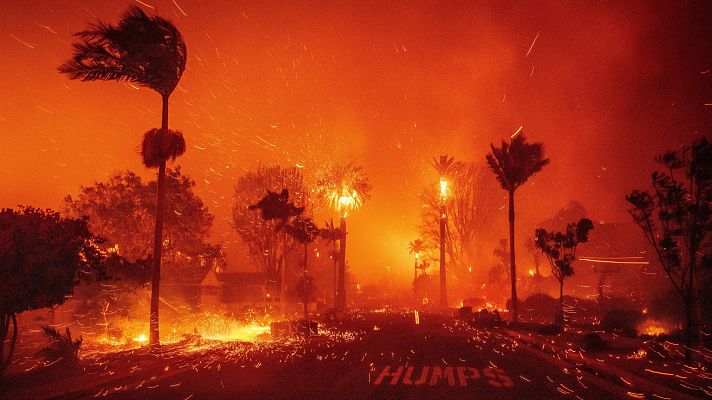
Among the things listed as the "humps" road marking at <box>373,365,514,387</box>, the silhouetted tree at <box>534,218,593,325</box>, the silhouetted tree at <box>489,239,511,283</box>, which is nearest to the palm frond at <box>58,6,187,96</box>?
the "humps" road marking at <box>373,365,514,387</box>

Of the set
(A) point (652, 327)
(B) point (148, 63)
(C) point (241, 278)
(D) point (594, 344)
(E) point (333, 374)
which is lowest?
(A) point (652, 327)

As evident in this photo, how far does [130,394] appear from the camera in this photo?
39.3 feet

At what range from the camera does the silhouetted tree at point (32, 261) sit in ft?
44.2

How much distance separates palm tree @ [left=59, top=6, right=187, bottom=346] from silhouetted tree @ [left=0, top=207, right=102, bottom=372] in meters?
6.03

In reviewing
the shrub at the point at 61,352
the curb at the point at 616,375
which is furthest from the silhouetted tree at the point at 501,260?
the shrub at the point at 61,352

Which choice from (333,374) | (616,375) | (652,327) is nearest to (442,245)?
(652,327)

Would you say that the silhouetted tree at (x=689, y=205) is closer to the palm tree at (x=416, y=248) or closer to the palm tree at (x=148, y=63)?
the palm tree at (x=148, y=63)

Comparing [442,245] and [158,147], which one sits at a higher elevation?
[158,147]

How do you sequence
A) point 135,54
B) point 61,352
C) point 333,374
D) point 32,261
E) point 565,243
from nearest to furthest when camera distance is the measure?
point 32,261, point 333,374, point 61,352, point 135,54, point 565,243

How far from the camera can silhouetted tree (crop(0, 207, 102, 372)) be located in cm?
1347

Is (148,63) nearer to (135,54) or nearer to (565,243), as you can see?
(135,54)

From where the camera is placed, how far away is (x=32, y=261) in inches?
540

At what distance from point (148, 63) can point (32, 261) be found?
9.57 meters

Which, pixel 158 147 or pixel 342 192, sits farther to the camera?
pixel 342 192
